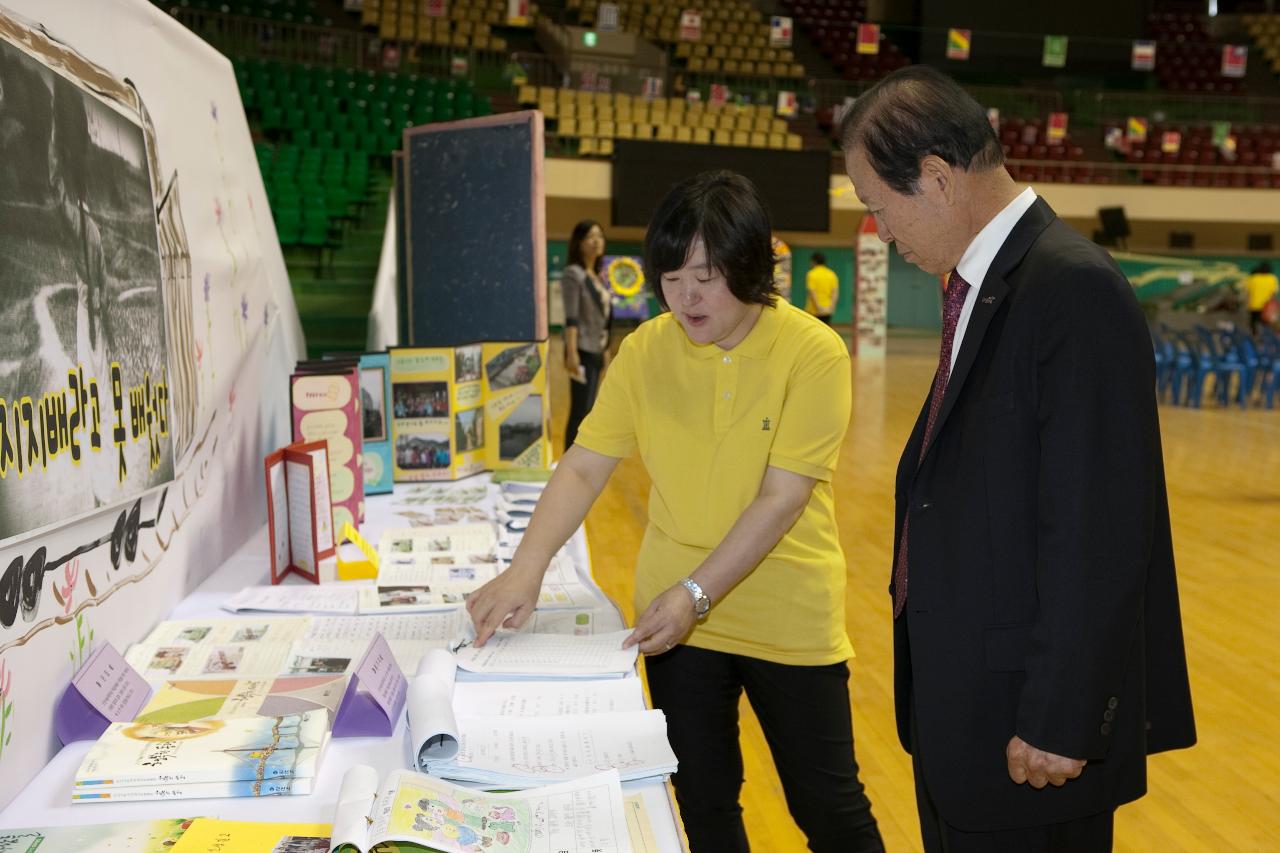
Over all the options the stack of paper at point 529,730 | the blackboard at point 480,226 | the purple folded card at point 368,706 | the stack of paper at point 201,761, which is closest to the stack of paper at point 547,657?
the stack of paper at point 529,730

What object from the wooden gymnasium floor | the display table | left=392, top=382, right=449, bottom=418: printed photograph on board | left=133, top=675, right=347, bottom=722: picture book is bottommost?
the wooden gymnasium floor

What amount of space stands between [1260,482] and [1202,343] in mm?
5579

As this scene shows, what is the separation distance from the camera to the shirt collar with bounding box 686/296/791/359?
167 cm

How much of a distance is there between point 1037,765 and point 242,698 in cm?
98

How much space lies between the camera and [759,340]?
167 cm

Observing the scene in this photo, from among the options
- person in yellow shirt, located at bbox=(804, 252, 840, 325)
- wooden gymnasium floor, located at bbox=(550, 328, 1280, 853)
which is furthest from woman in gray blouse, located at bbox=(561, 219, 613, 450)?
person in yellow shirt, located at bbox=(804, 252, 840, 325)

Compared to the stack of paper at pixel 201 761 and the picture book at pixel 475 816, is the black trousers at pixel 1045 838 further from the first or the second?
the stack of paper at pixel 201 761

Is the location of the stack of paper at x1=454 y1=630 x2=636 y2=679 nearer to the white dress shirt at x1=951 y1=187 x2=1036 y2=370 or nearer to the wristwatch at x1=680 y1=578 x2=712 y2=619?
the wristwatch at x1=680 y1=578 x2=712 y2=619

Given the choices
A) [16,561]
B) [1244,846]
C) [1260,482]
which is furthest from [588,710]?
[1260,482]

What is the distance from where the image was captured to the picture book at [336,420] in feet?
7.61

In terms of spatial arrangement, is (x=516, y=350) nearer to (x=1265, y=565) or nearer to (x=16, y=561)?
(x=16, y=561)

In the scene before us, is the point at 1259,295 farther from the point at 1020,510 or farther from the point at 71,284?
the point at 71,284

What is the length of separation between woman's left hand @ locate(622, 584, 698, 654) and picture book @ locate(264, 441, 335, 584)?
717 mm

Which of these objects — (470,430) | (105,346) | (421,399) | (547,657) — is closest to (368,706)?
(547,657)
